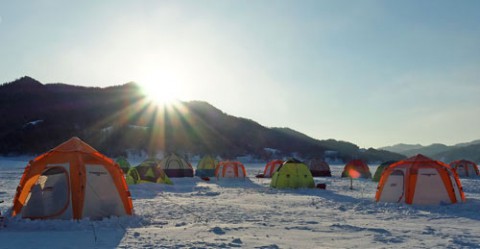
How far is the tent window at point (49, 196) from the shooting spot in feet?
37.8

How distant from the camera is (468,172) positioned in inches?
1789

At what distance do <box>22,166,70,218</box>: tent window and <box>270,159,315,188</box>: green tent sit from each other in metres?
16.7

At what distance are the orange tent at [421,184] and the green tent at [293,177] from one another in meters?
8.39

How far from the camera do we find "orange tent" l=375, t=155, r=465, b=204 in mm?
16984

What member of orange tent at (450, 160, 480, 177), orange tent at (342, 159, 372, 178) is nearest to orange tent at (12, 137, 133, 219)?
orange tent at (342, 159, 372, 178)

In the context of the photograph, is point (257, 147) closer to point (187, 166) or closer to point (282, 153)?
point (282, 153)

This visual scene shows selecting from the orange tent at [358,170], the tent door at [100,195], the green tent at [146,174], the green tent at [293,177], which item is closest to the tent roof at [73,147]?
the tent door at [100,195]

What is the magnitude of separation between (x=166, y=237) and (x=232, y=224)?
99.3 inches

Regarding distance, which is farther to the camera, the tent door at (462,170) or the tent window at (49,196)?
the tent door at (462,170)

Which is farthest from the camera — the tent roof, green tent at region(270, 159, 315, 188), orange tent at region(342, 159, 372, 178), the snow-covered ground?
orange tent at region(342, 159, 372, 178)

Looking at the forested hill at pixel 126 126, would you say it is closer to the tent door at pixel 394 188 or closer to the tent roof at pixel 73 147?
the tent door at pixel 394 188

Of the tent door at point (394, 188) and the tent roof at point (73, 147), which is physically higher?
the tent roof at point (73, 147)

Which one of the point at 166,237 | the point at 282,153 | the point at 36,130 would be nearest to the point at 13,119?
the point at 36,130

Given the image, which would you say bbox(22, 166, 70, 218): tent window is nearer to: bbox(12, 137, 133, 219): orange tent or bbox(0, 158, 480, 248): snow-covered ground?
bbox(12, 137, 133, 219): orange tent
